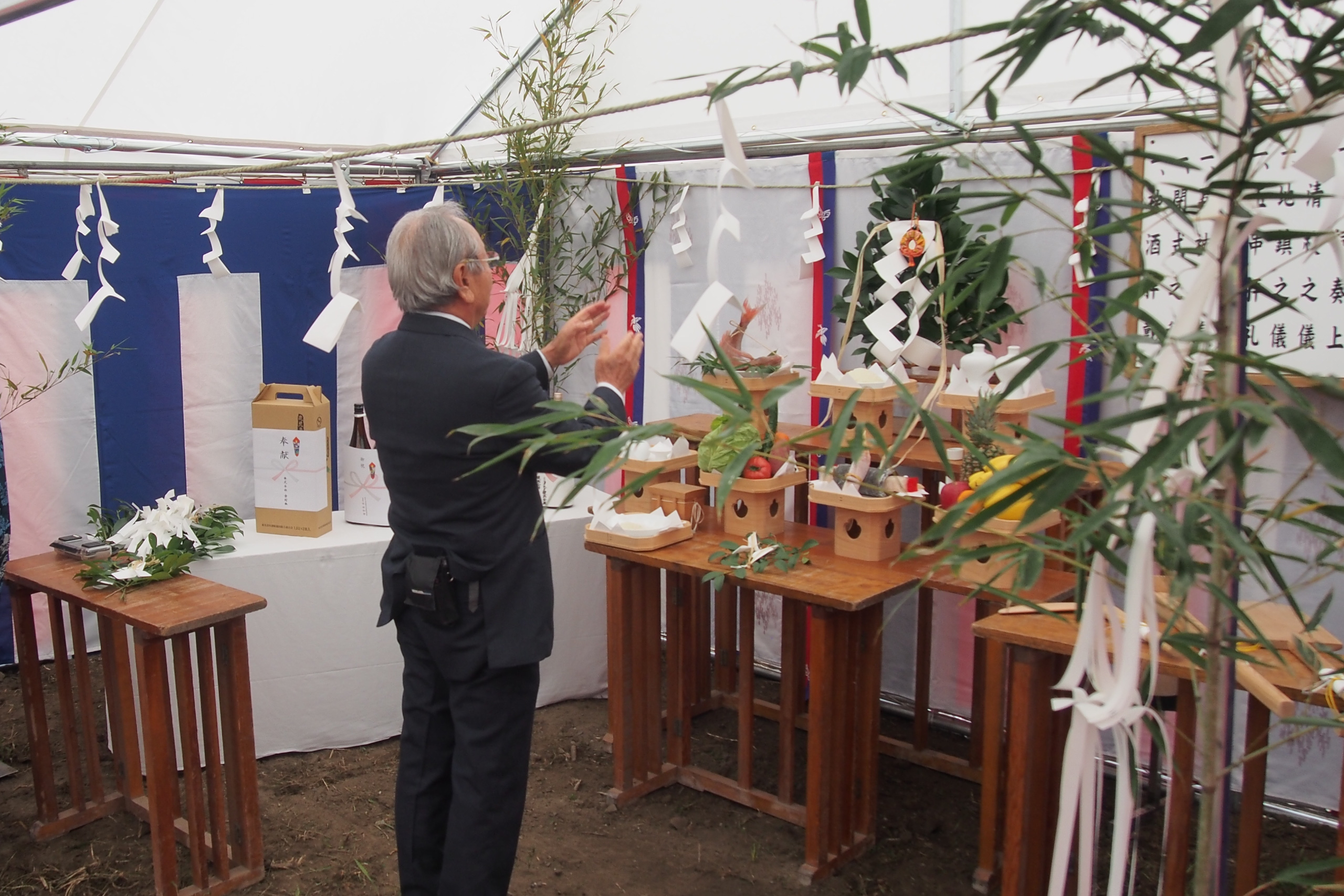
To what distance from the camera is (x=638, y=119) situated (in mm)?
4098

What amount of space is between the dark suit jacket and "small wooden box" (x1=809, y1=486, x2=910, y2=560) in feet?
2.58

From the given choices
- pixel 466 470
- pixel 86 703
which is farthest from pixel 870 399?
pixel 86 703

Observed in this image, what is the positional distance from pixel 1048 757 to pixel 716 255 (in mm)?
1328

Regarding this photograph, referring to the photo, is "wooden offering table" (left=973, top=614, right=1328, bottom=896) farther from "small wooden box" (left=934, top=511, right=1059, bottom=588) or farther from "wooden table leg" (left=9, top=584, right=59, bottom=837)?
"wooden table leg" (left=9, top=584, right=59, bottom=837)

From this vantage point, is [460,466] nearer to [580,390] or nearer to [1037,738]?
[1037,738]

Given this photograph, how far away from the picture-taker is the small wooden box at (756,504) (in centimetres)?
298

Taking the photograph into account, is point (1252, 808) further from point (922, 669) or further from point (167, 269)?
point (167, 269)

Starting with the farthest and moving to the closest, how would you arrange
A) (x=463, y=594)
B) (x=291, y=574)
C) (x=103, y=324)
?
(x=103, y=324) < (x=291, y=574) < (x=463, y=594)

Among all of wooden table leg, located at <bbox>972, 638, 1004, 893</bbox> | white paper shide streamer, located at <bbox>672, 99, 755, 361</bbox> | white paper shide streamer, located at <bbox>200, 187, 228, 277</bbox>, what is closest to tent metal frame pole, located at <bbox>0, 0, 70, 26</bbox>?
white paper shide streamer, located at <bbox>200, 187, 228, 277</bbox>

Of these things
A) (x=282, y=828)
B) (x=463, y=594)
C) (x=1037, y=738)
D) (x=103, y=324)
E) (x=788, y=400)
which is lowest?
(x=282, y=828)

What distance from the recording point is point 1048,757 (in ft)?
7.76

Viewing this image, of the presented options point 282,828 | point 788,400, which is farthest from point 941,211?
point 282,828

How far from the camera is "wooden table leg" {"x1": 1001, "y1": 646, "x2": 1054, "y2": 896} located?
7.41 ft

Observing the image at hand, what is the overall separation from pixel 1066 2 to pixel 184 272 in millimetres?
4148
